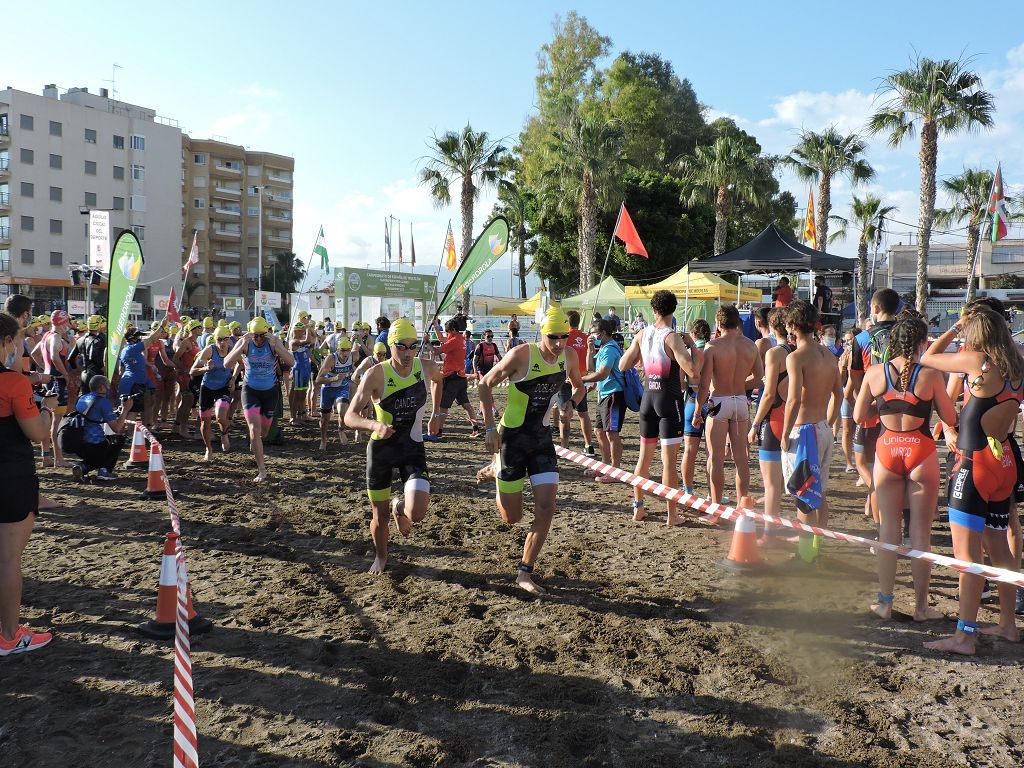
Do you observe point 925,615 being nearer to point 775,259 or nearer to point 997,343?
point 997,343

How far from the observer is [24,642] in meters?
4.17

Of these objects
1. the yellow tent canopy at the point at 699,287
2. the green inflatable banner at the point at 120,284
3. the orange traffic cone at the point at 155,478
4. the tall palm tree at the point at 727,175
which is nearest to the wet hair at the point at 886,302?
the green inflatable banner at the point at 120,284

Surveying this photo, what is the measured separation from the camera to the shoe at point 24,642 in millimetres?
4094

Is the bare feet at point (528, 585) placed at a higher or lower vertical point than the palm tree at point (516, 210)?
lower

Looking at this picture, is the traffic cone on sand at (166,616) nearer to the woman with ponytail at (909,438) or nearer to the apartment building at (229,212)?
the woman with ponytail at (909,438)

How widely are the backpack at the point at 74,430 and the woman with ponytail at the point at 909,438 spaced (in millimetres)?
8228

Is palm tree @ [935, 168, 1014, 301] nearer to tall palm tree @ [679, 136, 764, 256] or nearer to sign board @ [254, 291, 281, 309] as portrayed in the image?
tall palm tree @ [679, 136, 764, 256]

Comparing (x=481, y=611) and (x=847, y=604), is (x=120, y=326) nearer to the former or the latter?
(x=481, y=611)

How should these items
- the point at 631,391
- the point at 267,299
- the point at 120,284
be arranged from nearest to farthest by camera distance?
the point at 120,284 → the point at 631,391 → the point at 267,299

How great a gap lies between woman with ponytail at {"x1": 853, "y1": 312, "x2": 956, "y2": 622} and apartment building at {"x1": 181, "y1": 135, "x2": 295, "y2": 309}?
6979 cm

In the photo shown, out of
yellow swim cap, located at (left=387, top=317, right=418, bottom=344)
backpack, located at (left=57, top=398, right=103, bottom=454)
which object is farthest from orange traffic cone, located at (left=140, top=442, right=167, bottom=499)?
yellow swim cap, located at (left=387, top=317, right=418, bottom=344)

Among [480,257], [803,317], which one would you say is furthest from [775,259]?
[480,257]

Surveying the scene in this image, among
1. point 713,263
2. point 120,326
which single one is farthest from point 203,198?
point 120,326

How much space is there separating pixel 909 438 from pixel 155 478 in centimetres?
744
